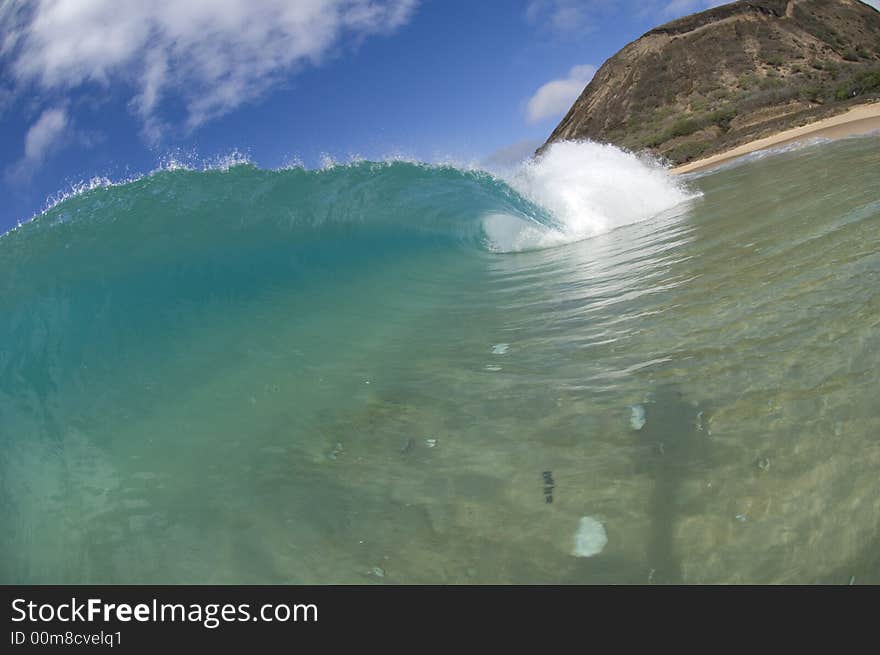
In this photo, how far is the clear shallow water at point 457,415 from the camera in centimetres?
201

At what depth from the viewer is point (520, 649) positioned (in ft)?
5.01

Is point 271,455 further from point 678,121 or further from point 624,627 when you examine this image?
point 678,121

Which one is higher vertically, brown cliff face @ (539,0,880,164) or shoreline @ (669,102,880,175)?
brown cliff face @ (539,0,880,164)

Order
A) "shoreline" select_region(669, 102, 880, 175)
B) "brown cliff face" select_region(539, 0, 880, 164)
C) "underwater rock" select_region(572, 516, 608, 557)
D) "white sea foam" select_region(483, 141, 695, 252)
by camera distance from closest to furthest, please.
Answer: "underwater rock" select_region(572, 516, 608, 557), "white sea foam" select_region(483, 141, 695, 252), "shoreline" select_region(669, 102, 880, 175), "brown cliff face" select_region(539, 0, 880, 164)

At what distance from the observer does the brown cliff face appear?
166 ft

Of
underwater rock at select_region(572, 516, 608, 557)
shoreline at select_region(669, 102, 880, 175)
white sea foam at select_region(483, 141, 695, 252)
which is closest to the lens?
underwater rock at select_region(572, 516, 608, 557)

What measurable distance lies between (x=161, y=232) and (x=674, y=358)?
25.4 feet

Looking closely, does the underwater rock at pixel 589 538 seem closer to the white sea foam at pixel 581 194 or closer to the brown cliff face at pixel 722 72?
the white sea foam at pixel 581 194

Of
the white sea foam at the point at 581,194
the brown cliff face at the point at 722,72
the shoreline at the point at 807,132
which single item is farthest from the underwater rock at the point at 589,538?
the brown cliff face at the point at 722,72

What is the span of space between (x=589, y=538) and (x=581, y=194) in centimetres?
1391

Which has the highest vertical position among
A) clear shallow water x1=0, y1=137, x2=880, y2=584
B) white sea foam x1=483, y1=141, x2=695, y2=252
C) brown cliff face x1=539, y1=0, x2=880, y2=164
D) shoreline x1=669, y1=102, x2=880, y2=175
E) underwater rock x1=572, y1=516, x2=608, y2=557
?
brown cliff face x1=539, y1=0, x2=880, y2=164

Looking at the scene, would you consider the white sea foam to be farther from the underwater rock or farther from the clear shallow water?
the underwater rock

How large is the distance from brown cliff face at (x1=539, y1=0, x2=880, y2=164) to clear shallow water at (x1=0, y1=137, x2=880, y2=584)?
4511 cm

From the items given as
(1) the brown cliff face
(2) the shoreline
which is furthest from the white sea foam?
(1) the brown cliff face
